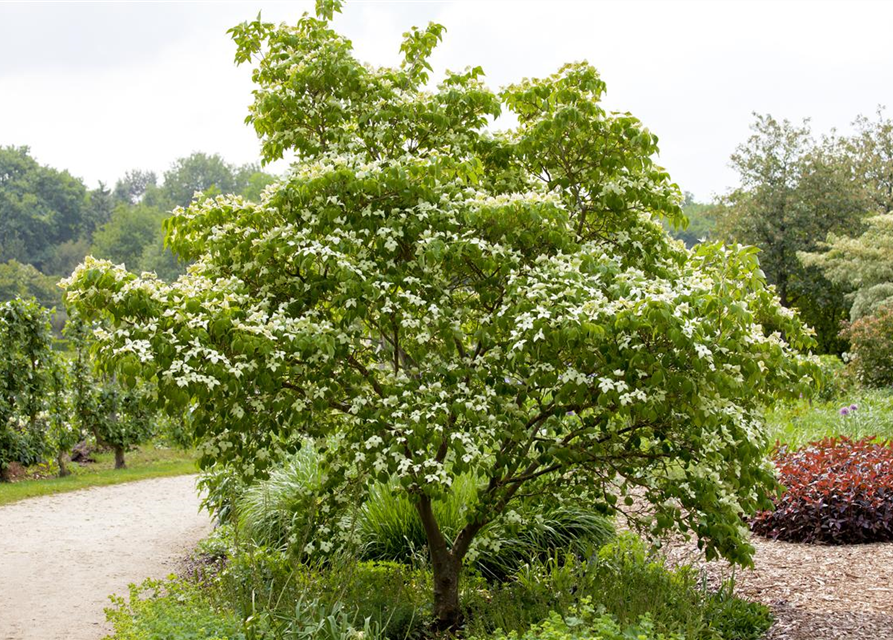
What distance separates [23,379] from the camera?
492 inches

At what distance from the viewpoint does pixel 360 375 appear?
15.0 feet

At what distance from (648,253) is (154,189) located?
7840 cm

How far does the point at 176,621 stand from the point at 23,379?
947 cm

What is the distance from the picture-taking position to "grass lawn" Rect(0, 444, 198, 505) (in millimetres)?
11334

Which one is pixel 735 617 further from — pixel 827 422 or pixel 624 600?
pixel 827 422

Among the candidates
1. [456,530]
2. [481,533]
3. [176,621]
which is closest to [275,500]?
[456,530]

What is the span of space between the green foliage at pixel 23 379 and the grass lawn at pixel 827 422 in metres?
10.2

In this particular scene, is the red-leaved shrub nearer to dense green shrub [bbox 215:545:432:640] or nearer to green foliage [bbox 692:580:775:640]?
green foliage [bbox 692:580:775:640]

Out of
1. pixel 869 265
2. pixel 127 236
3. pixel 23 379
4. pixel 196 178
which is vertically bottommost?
pixel 23 379

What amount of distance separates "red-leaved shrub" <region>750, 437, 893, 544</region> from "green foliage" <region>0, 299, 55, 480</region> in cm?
1034

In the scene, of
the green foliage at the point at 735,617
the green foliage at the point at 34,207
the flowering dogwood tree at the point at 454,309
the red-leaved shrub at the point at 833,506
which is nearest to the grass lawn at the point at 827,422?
the red-leaved shrub at the point at 833,506

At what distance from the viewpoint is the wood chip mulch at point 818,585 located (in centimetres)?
492

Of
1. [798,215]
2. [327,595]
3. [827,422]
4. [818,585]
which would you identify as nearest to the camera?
[327,595]

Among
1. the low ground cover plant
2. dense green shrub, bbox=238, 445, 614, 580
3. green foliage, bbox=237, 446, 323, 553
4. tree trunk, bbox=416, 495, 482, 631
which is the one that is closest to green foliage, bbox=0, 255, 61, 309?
green foliage, bbox=237, 446, 323, 553
